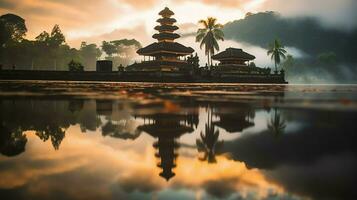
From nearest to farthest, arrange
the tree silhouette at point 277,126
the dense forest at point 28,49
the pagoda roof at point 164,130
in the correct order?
the pagoda roof at point 164,130, the tree silhouette at point 277,126, the dense forest at point 28,49

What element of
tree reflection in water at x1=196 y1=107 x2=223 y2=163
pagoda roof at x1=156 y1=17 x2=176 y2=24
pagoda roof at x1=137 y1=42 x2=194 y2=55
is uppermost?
pagoda roof at x1=156 y1=17 x2=176 y2=24

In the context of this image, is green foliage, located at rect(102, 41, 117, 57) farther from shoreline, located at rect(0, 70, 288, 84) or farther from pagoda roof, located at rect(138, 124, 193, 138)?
pagoda roof, located at rect(138, 124, 193, 138)

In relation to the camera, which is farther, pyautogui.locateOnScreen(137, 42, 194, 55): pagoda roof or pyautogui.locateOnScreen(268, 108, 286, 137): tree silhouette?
pyautogui.locateOnScreen(137, 42, 194, 55): pagoda roof

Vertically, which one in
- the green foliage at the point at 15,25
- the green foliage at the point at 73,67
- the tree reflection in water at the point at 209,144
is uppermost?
the green foliage at the point at 15,25

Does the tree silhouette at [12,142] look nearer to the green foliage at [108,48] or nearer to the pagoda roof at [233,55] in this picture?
the pagoda roof at [233,55]

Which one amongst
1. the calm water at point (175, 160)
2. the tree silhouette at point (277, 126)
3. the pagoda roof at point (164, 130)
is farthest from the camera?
the tree silhouette at point (277, 126)

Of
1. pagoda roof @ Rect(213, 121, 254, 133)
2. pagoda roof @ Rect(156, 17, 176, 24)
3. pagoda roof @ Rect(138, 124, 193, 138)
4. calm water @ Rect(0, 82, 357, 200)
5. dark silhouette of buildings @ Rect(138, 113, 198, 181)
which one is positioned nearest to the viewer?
calm water @ Rect(0, 82, 357, 200)

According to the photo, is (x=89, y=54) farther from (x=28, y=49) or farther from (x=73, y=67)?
(x=73, y=67)

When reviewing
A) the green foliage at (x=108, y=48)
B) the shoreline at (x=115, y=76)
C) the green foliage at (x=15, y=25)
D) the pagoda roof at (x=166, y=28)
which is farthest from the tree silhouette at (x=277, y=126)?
the green foliage at (x=108, y=48)

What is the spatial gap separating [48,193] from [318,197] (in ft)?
7.19

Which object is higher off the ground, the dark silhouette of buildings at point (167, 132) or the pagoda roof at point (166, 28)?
the pagoda roof at point (166, 28)

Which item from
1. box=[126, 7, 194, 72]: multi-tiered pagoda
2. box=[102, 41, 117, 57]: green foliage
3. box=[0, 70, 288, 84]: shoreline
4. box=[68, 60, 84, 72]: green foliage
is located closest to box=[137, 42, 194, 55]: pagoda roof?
box=[126, 7, 194, 72]: multi-tiered pagoda

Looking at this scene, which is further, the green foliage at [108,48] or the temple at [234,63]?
the green foliage at [108,48]

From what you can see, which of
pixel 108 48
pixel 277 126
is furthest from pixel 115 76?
pixel 108 48
